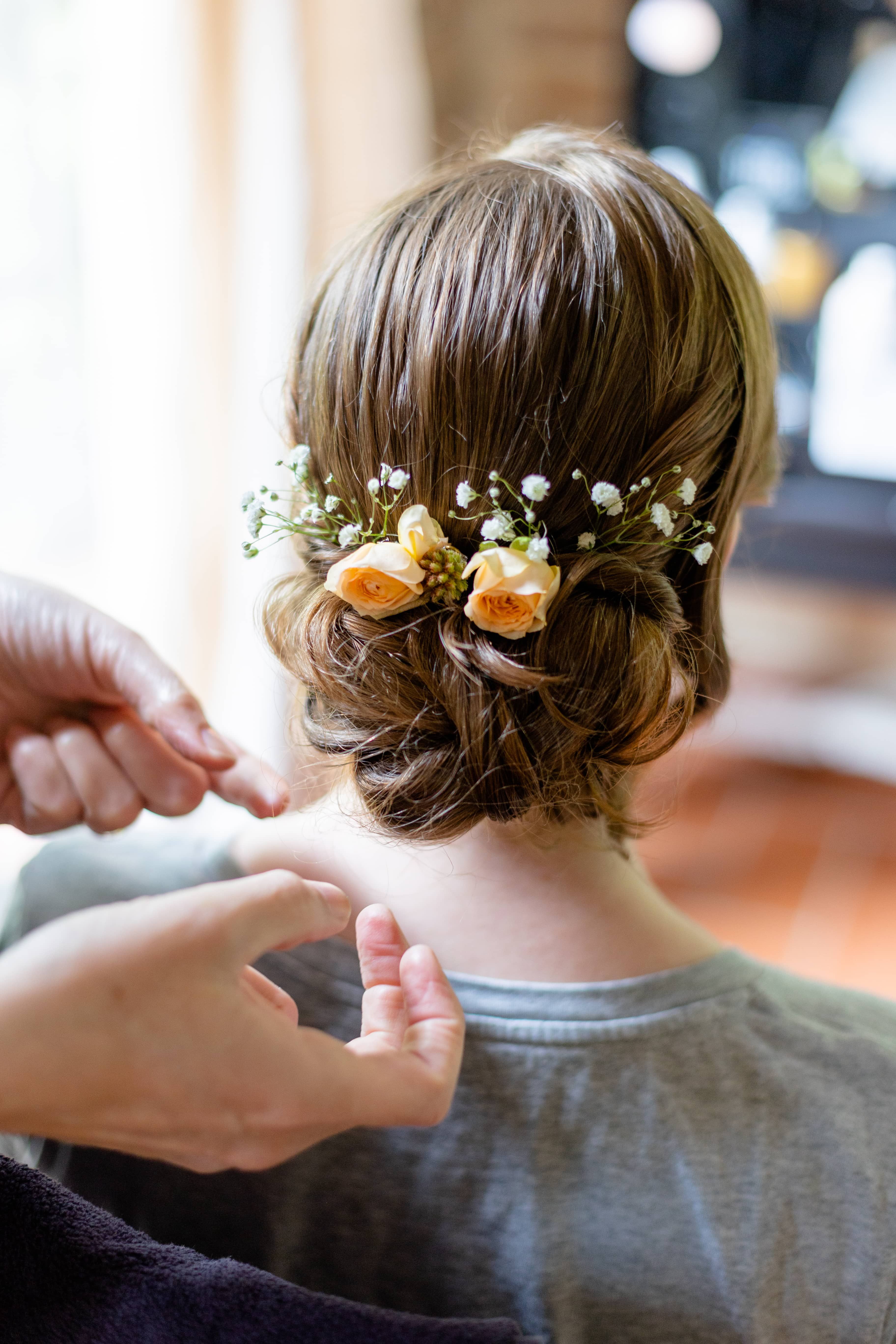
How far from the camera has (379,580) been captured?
2.14 feet

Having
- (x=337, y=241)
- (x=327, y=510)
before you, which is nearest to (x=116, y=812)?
(x=327, y=510)

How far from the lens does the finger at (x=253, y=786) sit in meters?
0.81

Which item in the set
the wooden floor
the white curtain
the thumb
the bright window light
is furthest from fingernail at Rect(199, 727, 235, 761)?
the bright window light

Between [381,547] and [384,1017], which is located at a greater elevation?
[381,547]

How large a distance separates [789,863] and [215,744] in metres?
1.99

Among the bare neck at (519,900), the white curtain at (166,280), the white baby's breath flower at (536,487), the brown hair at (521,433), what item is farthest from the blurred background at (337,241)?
the white baby's breath flower at (536,487)

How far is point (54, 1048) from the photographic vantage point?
435 mm

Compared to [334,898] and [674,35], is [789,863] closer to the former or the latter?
[674,35]

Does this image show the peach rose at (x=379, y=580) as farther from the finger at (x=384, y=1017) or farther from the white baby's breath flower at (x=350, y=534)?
the finger at (x=384, y=1017)

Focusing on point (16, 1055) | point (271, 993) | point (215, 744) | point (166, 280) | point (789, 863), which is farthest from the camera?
point (789, 863)

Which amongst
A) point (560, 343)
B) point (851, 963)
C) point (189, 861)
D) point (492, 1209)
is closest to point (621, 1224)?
point (492, 1209)

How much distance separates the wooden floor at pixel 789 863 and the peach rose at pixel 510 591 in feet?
4.35

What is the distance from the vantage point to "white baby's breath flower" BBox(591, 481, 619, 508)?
0.63 metres

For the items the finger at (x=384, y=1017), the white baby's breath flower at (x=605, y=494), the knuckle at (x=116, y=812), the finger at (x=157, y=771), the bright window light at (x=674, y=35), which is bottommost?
the knuckle at (x=116, y=812)
